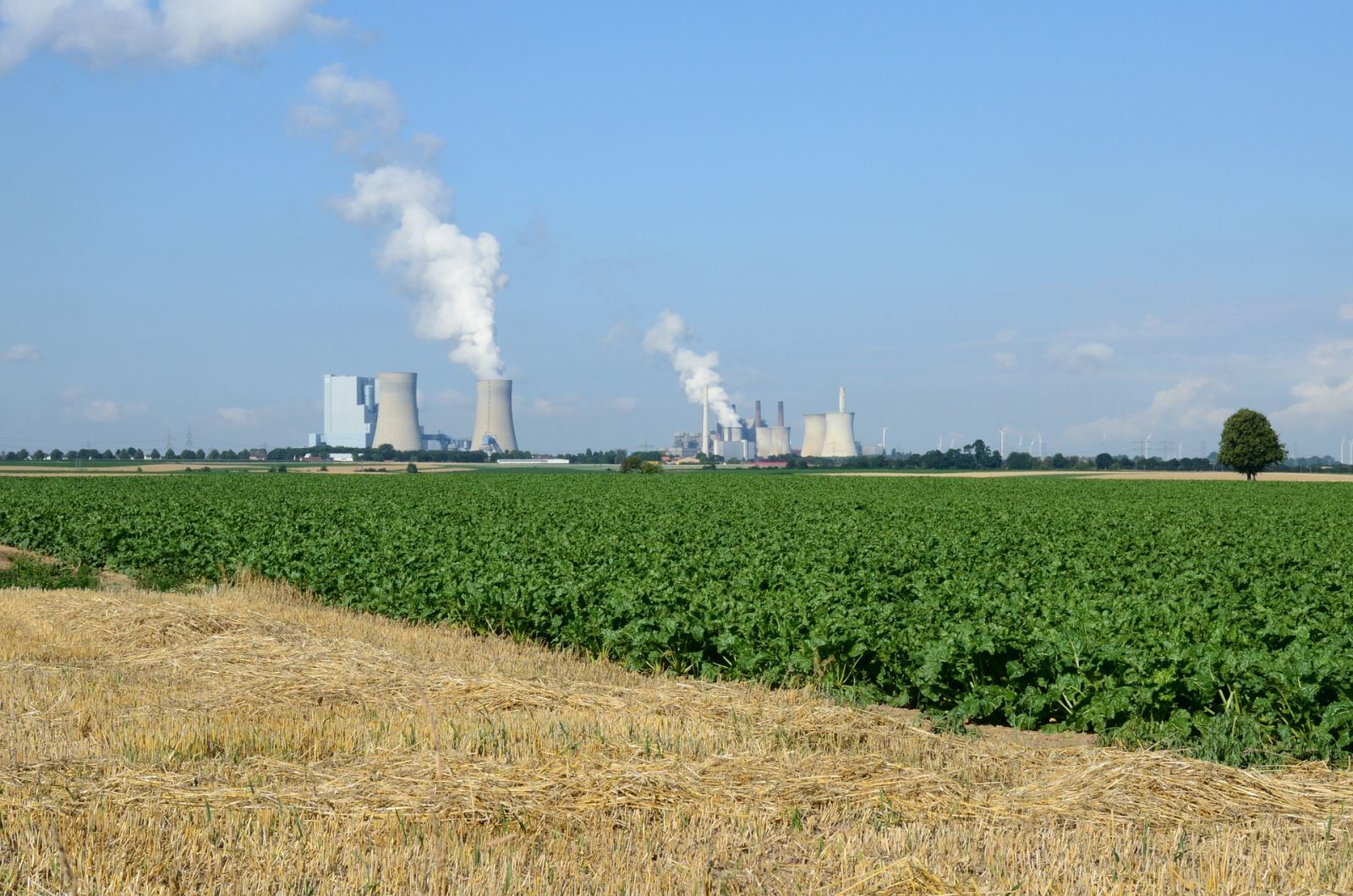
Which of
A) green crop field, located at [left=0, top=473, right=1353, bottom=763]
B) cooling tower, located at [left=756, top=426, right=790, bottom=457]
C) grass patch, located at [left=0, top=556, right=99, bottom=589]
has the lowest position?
grass patch, located at [left=0, top=556, right=99, bottom=589]

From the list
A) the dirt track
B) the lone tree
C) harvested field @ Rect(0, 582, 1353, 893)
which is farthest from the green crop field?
the lone tree

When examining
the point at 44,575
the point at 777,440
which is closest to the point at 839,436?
the point at 777,440

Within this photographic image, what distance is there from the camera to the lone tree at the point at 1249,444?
294 ft

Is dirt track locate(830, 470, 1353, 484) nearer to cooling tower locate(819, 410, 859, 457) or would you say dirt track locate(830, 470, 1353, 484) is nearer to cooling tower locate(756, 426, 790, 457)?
cooling tower locate(819, 410, 859, 457)

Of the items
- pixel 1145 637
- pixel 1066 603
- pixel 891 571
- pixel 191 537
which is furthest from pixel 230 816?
pixel 191 537

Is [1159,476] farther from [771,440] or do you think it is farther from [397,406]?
[771,440]

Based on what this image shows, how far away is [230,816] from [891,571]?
12.0 meters

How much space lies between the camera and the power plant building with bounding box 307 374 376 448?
148000 mm

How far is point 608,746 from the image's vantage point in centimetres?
735

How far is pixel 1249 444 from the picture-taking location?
90062 mm

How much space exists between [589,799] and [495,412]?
104m

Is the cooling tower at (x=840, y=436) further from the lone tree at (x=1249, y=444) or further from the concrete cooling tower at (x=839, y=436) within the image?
Answer: the lone tree at (x=1249, y=444)

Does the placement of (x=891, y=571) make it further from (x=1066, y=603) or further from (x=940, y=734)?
(x=940, y=734)

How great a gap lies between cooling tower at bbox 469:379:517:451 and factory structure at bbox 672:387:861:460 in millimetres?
35385
